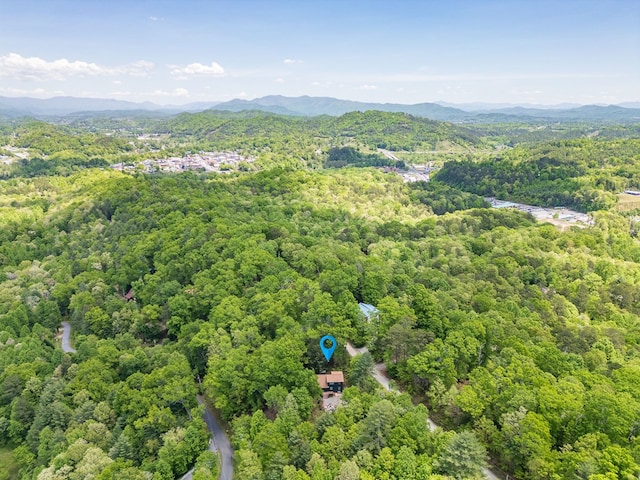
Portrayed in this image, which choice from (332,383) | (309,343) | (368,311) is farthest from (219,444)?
(368,311)

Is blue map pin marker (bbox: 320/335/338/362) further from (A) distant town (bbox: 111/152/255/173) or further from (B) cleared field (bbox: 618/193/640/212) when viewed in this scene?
(A) distant town (bbox: 111/152/255/173)

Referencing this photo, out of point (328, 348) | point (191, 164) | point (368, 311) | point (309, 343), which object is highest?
point (191, 164)

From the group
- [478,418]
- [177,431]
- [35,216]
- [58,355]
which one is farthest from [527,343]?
[35,216]

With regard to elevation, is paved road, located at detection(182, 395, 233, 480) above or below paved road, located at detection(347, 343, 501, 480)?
below

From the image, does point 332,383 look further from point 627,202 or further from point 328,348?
point 627,202

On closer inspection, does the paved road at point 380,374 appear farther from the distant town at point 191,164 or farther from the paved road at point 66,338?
the distant town at point 191,164

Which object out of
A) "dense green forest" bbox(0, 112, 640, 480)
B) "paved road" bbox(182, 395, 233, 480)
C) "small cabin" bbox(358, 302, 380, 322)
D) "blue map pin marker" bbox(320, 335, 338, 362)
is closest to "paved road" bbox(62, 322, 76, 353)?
"dense green forest" bbox(0, 112, 640, 480)

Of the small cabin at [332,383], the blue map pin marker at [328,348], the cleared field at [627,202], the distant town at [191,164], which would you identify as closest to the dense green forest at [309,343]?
the blue map pin marker at [328,348]
